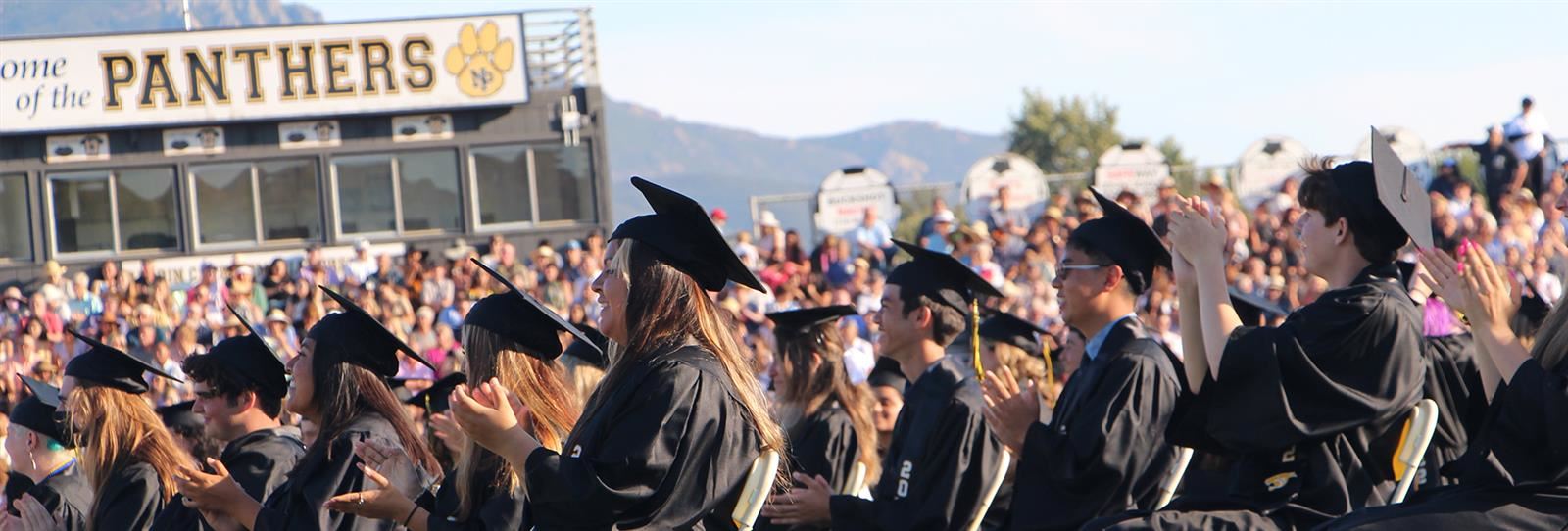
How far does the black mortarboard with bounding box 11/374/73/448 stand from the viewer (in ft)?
25.8

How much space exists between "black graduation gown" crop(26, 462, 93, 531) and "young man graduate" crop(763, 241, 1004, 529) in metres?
3.08

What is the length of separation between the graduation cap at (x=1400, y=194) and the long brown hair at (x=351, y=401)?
3411 mm

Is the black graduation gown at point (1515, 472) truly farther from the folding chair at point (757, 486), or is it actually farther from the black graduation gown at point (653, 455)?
the black graduation gown at point (653, 455)

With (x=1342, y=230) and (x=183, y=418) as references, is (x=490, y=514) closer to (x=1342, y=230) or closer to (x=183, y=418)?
(x=1342, y=230)

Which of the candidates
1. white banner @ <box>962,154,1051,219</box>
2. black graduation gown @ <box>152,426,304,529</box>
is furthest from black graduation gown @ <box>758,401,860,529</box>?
white banner @ <box>962,154,1051,219</box>

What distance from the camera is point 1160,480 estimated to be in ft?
20.3

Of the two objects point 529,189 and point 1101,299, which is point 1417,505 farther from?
point 529,189

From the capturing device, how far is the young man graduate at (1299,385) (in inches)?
204

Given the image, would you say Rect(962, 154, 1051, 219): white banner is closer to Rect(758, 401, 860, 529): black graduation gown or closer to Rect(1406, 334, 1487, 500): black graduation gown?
Rect(758, 401, 860, 529): black graduation gown

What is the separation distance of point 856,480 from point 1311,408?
313cm

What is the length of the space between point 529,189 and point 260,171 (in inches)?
161

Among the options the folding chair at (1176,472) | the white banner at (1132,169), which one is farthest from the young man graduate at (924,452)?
the white banner at (1132,169)

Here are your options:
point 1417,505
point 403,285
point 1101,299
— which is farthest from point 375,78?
point 1417,505

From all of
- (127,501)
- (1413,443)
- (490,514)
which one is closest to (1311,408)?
(1413,443)
